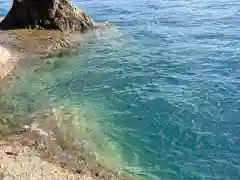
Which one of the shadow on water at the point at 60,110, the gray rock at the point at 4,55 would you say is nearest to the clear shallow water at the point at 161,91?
the shadow on water at the point at 60,110

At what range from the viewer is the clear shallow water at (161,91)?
14391 mm

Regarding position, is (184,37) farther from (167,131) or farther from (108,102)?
(167,131)

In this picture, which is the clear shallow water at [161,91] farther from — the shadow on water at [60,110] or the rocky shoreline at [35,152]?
the rocky shoreline at [35,152]

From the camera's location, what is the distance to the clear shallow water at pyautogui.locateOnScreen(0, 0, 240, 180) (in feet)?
47.2

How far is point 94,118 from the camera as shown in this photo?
17391 mm

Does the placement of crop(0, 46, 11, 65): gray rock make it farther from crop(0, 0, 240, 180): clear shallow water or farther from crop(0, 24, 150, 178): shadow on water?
crop(0, 0, 240, 180): clear shallow water

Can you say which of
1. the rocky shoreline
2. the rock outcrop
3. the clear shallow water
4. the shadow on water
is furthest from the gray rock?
the rock outcrop

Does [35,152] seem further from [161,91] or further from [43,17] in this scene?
[43,17]

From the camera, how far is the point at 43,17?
30.9 m

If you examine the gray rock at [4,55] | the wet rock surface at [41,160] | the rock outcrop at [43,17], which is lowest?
the wet rock surface at [41,160]

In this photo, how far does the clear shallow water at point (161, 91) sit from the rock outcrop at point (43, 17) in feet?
10.9

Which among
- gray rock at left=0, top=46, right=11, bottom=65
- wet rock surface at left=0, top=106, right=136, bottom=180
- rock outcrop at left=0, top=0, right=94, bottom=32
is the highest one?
rock outcrop at left=0, top=0, right=94, bottom=32

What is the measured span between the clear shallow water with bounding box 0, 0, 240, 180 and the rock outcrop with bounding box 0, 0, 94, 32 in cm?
331

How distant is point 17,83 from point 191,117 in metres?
9.90
